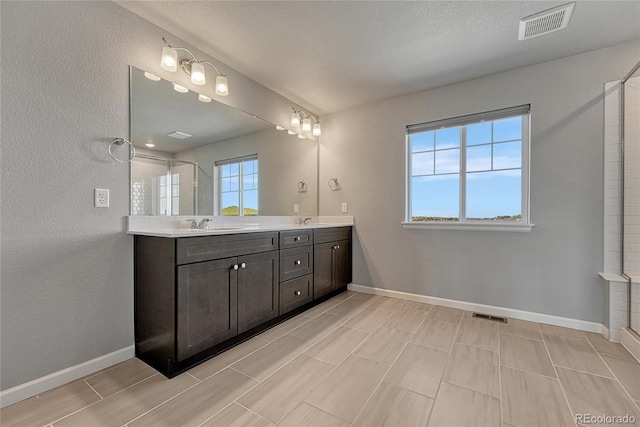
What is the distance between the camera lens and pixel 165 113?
2086mm

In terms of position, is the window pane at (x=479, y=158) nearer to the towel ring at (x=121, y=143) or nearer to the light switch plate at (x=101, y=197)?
the towel ring at (x=121, y=143)

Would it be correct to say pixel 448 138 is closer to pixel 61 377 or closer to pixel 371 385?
pixel 371 385

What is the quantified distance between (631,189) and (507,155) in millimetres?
880

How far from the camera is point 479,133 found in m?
2.77

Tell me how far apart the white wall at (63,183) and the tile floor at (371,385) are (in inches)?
11.8

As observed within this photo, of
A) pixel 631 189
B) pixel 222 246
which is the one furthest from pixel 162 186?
pixel 631 189

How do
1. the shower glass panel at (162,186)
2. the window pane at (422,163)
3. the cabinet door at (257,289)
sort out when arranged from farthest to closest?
the window pane at (422,163) < the cabinet door at (257,289) < the shower glass panel at (162,186)

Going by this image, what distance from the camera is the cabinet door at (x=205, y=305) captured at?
1654mm

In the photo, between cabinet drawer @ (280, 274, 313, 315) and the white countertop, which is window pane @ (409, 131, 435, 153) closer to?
the white countertop

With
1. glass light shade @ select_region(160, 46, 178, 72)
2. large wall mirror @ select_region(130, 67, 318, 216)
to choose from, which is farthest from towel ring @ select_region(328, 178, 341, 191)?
glass light shade @ select_region(160, 46, 178, 72)

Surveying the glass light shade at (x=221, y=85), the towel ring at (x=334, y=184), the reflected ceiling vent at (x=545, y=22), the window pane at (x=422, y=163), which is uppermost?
the reflected ceiling vent at (x=545, y=22)

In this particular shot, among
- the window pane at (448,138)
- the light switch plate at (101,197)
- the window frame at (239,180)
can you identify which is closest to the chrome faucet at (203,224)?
the window frame at (239,180)

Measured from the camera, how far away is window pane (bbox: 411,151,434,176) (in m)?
3.04

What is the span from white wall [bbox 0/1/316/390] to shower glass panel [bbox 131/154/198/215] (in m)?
0.08
